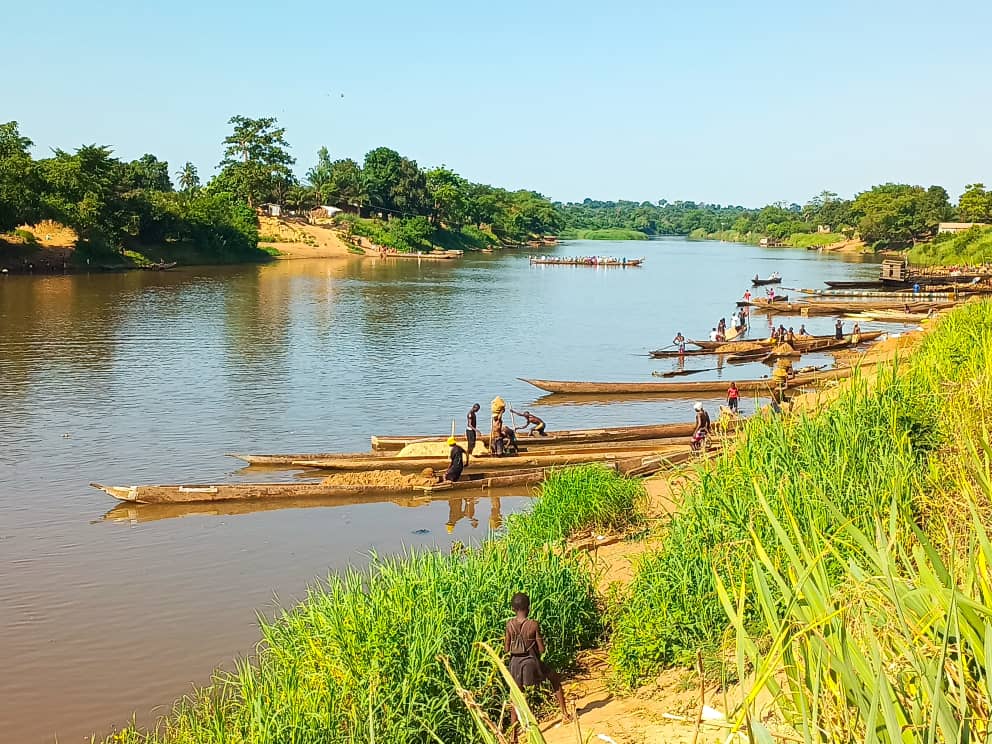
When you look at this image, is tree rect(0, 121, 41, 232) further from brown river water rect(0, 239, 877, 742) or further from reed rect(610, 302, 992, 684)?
reed rect(610, 302, 992, 684)

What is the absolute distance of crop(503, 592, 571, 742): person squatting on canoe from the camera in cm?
683

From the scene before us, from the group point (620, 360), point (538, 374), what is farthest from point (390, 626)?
point (620, 360)

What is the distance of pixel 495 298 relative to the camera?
55.8 m

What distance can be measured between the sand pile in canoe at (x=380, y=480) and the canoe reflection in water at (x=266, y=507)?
25 cm

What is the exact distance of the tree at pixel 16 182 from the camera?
51.3m

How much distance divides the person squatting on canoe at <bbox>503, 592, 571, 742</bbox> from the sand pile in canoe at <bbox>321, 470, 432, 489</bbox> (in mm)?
9006

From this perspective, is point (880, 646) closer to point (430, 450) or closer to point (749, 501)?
point (749, 501)

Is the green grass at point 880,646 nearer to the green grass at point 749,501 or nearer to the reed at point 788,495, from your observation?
the reed at point 788,495

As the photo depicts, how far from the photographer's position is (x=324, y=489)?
15703 millimetres

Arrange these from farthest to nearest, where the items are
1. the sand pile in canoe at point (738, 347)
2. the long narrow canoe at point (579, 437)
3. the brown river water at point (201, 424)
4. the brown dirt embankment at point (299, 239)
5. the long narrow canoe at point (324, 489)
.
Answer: the brown dirt embankment at point (299, 239), the sand pile in canoe at point (738, 347), the long narrow canoe at point (579, 437), the long narrow canoe at point (324, 489), the brown river water at point (201, 424)

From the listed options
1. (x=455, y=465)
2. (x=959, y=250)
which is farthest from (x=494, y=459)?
(x=959, y=250)

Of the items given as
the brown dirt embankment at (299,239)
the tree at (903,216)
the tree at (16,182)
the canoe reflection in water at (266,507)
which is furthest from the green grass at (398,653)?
the tree at (903,216)

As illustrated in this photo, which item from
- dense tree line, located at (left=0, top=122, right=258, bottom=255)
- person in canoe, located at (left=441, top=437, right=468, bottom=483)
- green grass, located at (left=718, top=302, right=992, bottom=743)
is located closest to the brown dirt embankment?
dense tree line, located at (left=0, top=122, right=258, bottom=255)

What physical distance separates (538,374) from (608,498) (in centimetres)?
1942
